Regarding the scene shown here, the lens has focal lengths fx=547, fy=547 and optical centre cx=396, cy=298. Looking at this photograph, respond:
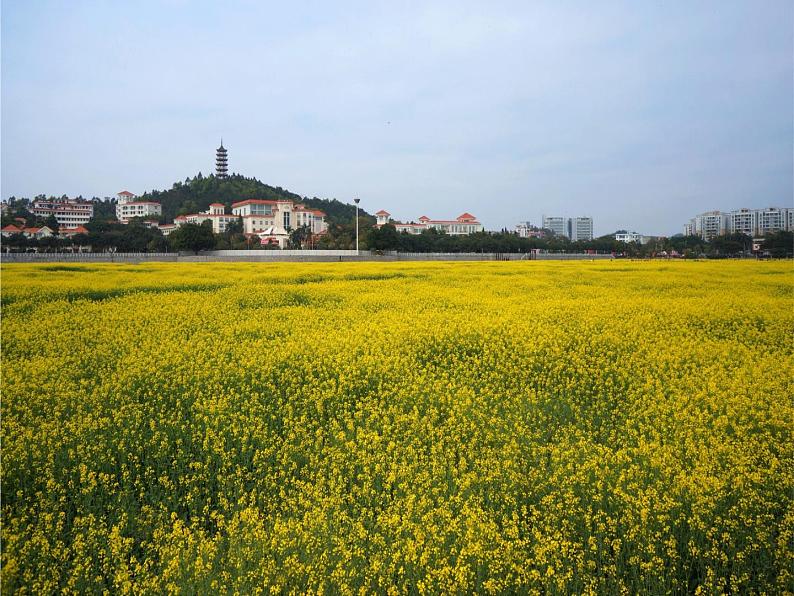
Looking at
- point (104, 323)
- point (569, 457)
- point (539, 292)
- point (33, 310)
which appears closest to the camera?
point (569, 457)

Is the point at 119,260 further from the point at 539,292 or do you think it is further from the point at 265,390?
the point at 265,390

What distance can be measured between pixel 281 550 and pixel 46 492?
1986mm

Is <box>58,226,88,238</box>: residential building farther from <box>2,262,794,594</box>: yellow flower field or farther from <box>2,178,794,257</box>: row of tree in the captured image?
<box>2,262,794,594</box>: yellow flower field

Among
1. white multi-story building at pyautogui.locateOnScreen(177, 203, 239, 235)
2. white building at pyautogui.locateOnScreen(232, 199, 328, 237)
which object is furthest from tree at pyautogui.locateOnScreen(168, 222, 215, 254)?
white multi-story building at pyautogui.locateOnScreen(177, 203, 239, 235)

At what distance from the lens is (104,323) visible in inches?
344

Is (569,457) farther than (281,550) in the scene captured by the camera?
Yes

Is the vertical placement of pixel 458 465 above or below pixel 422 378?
below

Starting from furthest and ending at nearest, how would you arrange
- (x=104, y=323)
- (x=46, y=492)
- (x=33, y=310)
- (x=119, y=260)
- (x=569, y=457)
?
(x=119, y=260), (x=33, y=310), (x=104, y=323), (x=569, y=457), (x=46, y=492)

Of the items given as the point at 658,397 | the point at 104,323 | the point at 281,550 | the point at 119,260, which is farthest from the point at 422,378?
the point at 119,260

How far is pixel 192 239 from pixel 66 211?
7322 centimetres

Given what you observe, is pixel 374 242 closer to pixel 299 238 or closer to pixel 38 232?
pixel 299 238

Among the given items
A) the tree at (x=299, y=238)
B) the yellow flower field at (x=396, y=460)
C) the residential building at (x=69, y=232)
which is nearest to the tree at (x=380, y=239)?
the tree at (x=299, y=238)

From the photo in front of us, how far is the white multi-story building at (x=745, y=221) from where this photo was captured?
115637 millimetres

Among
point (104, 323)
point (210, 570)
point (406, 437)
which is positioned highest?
point (104, 323)
